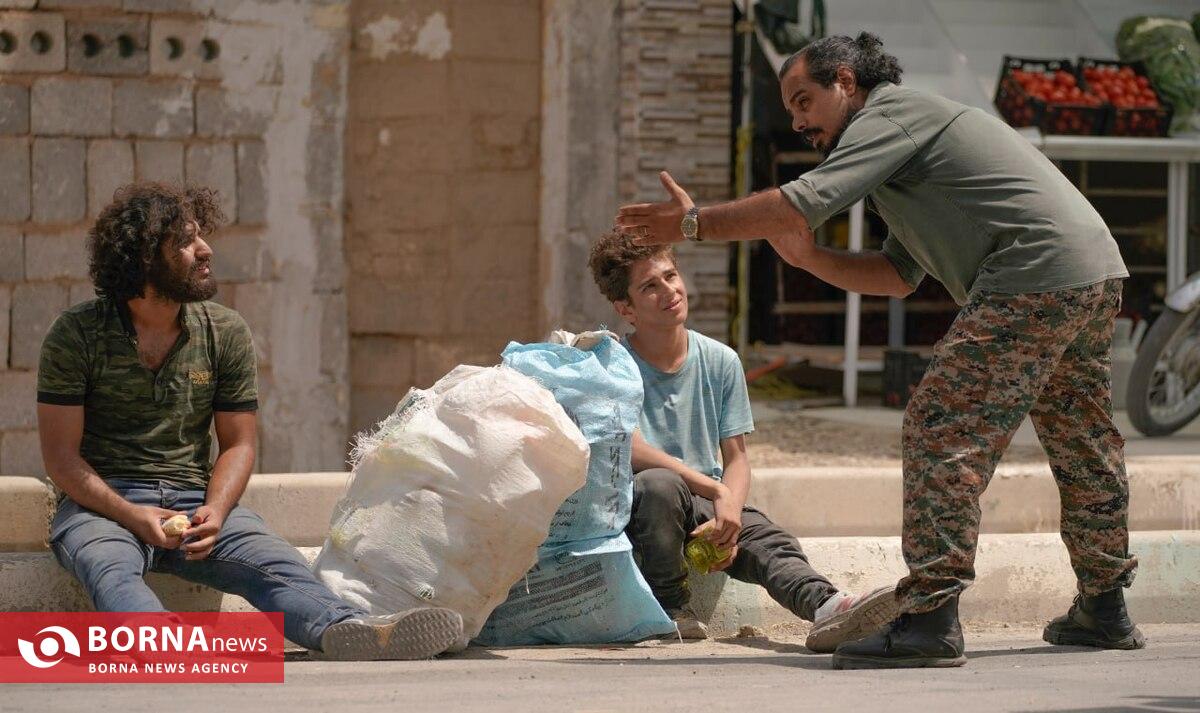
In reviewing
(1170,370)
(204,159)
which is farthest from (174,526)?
(1170,370)

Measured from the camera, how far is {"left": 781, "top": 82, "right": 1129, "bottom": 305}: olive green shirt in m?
4.01

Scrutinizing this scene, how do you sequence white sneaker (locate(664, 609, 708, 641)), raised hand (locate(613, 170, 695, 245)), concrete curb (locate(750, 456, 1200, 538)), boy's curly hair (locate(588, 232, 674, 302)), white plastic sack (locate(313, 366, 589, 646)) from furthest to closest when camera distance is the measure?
concrete curb (locate(750, 456, 1200, 538)) → boy's curly hair (locate(588, 232, 674, 302)) → white sneaker (locate(664, 609, 708, 641)) → white plastic sack (locate(313, 366, 589, 646)) → raised hand (locate(613, 170, 695, 245))

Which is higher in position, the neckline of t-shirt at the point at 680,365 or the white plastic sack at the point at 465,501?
the neckline of t-shirt at the point at 680,365

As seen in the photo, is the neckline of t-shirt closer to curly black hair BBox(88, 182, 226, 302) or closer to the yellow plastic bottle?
the yellow plastic bottle

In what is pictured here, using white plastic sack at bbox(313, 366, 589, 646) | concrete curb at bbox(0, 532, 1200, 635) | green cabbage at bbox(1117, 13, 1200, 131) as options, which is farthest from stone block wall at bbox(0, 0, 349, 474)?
green cabbage at bbox(1117, 13, 1200, 131)

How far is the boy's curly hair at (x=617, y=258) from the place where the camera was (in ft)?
15.8

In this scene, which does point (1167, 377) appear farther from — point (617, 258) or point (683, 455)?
point (617, 258)

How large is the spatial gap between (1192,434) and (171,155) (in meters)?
5.89

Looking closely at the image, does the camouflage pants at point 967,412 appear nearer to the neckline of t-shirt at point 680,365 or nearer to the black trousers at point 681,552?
the black trousers at point 681,552

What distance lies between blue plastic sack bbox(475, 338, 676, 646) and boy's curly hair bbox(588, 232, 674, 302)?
380 mm

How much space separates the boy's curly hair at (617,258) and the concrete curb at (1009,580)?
91cm

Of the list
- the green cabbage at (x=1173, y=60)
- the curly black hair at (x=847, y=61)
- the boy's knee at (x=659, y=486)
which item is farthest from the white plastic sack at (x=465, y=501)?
the green cabbage at (x=1173, y=60)

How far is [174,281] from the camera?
4574 millimetres

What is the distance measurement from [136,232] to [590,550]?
157cm
